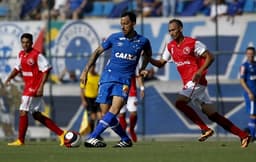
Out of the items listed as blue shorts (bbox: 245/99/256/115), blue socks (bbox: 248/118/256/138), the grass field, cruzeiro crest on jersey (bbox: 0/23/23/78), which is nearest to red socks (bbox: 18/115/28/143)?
the grass field

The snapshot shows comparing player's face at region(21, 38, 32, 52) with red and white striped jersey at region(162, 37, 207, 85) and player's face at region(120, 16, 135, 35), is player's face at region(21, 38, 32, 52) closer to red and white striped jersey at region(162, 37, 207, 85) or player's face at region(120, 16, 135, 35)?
red and white striped jersey at region(162, 37, 207, 85)

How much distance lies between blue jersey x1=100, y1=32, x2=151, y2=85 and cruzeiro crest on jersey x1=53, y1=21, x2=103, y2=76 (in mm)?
10997

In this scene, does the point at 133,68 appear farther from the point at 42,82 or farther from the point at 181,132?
the point at 181,132

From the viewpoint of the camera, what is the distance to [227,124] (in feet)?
61.7

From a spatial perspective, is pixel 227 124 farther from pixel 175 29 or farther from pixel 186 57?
pixel 175 29

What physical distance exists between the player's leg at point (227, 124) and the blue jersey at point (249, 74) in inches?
279

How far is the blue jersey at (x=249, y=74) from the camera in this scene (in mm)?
26031

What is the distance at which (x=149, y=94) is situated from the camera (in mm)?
28578

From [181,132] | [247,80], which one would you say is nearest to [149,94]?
[181,132]

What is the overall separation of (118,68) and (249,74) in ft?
28.8

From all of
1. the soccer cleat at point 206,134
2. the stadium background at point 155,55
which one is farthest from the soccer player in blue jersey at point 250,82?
the soccer cleat at point 206,134

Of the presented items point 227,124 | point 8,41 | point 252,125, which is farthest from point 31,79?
point 8,41

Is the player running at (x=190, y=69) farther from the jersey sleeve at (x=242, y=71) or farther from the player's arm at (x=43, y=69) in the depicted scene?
the jersey sleeve at (x=242, y=71)

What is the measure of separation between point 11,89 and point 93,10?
3.55 m
